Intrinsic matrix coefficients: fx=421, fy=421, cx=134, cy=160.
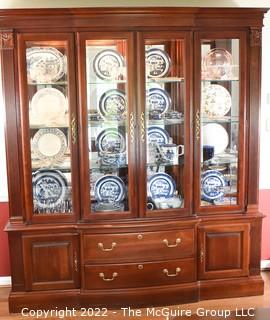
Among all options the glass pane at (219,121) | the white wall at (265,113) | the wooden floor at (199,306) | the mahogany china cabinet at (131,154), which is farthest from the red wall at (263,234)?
the glass pane at (219,121)

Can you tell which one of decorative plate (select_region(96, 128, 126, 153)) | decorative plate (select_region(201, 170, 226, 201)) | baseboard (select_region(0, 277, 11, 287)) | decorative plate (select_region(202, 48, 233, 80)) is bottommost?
baseboard (select_region(0, 277, 11, 287))

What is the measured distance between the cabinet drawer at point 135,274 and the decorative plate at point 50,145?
2.59 ft

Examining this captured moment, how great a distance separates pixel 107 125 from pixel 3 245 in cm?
128

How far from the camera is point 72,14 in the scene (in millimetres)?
2605

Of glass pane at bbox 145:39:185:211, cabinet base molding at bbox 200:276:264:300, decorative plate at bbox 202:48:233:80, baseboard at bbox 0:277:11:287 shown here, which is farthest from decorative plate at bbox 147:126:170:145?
baseboard at bbox 0:277:11:287

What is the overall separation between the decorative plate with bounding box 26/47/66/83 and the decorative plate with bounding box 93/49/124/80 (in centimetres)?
22

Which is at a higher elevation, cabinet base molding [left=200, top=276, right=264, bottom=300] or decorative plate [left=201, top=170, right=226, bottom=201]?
decorative plate [left=201, top=170, right=226, bottom=201]

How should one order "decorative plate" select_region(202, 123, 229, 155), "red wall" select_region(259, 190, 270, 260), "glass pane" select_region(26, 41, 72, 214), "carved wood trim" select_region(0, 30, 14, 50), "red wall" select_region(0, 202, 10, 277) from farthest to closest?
1. "red wall" select_region(259, 190, 270, 260)
2. "red wall" select_region(0, 202, 10, 277)
3. "decorative plate" select_region(202, 123, 229, 155)
4. "glass pane" select_region(26, 41, 72, 214)
5. "carved wood trim" select_region(0, 30, 14, 50)

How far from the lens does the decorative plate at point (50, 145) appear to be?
282cm

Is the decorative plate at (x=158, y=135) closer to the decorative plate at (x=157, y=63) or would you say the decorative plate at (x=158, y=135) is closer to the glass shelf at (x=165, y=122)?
the glass shelf at (x=165, y=122)

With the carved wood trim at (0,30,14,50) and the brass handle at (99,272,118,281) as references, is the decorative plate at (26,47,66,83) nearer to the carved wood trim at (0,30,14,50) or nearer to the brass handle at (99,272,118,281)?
the carved wood trim at (0,30,14,50)

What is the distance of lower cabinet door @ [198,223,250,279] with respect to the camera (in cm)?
296

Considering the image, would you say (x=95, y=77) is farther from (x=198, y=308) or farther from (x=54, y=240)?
(x=198, y=308)

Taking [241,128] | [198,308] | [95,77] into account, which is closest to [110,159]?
[95,77]
